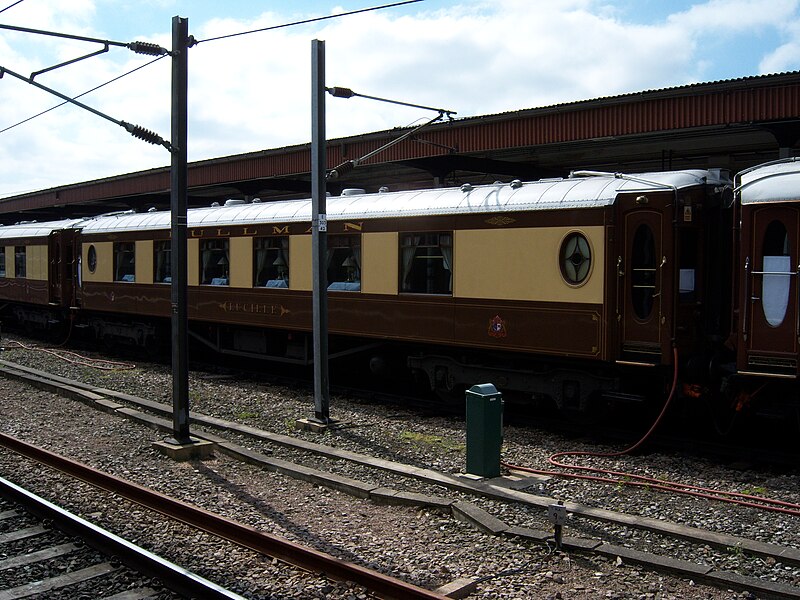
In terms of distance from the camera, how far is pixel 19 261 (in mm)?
25047

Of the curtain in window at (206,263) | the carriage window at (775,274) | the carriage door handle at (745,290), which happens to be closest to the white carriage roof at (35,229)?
the curtain in window at (206,263)

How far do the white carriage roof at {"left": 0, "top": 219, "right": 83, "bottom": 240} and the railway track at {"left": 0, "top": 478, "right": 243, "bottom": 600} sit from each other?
16.8 m

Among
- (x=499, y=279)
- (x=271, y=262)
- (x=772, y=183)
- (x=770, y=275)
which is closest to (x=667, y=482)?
(x=770, y=275)

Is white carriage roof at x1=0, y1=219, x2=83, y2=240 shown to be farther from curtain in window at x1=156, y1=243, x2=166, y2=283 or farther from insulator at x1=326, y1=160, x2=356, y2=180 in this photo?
insulator at x1=326, y1=160, x2=356, y2=180

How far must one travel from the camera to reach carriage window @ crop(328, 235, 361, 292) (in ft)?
44.2

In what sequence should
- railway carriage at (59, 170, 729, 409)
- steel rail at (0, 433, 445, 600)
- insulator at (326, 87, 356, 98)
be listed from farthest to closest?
insulator at (326, 87, 356, 98), railway carriage at (59, 170, 729, 409), steel rail at (0, 433, 445, 600)

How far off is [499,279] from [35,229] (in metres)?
18.1

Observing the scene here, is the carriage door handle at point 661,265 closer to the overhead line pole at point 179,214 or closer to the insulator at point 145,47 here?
the overhead line pole at point 179,214

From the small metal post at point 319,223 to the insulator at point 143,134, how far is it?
7.58 feet

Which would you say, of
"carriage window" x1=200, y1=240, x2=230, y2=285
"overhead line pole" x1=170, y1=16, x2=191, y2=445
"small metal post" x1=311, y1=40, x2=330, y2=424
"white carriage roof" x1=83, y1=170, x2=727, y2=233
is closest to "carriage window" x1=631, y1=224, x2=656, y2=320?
"white carriage roof" x1=83, y1=170, x2=727, y2=233

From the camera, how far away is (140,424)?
1125 cm

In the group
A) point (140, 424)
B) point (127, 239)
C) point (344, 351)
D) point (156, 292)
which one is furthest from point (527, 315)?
point (127, 239)

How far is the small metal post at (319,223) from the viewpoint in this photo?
1112 centimetres

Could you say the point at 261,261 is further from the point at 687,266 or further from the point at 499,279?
the point at 687,266
